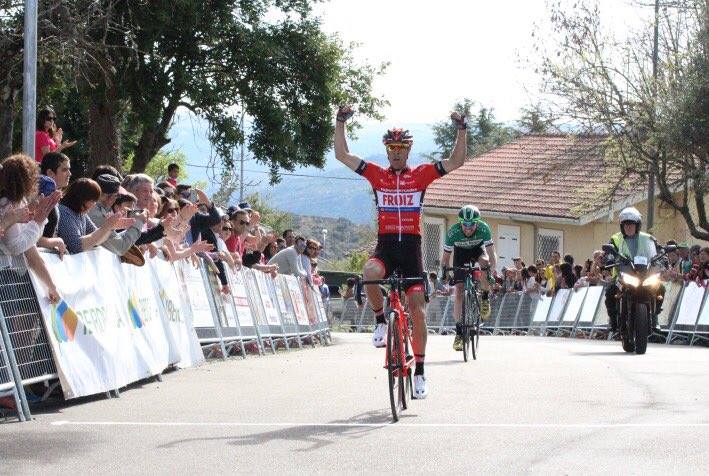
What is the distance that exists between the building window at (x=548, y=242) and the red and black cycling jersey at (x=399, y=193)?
43113mm

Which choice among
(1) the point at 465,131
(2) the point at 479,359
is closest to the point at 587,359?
(2) the point at 479,359

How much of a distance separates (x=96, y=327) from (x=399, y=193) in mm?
2683

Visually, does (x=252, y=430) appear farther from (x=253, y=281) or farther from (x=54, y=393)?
(x=253, y=281)

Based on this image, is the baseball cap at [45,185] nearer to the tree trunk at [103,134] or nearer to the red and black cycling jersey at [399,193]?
the red and black cycling jersey at [399,193]

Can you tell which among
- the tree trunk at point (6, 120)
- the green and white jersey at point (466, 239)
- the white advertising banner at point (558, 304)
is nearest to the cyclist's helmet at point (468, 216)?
the green and white jersey at point (466, 239)

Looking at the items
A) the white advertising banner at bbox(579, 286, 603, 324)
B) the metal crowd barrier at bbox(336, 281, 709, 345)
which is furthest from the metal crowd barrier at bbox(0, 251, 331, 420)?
the white advertising banner at bbox(579, 286, 603, 324)

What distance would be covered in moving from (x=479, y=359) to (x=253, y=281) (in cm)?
398

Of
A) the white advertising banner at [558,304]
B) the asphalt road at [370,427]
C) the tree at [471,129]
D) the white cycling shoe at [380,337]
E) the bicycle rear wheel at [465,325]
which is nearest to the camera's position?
the asphalt road at [370,427]

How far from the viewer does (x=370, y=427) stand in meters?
10.3

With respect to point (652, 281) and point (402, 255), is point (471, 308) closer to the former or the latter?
point (652, 281)

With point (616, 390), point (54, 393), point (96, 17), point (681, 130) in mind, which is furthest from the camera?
point (681, 130)

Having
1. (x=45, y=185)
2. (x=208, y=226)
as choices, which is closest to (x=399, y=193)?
(x=45, y=185)

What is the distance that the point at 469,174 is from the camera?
6284 centimetres

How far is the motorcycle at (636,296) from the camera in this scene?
19.7 metres
